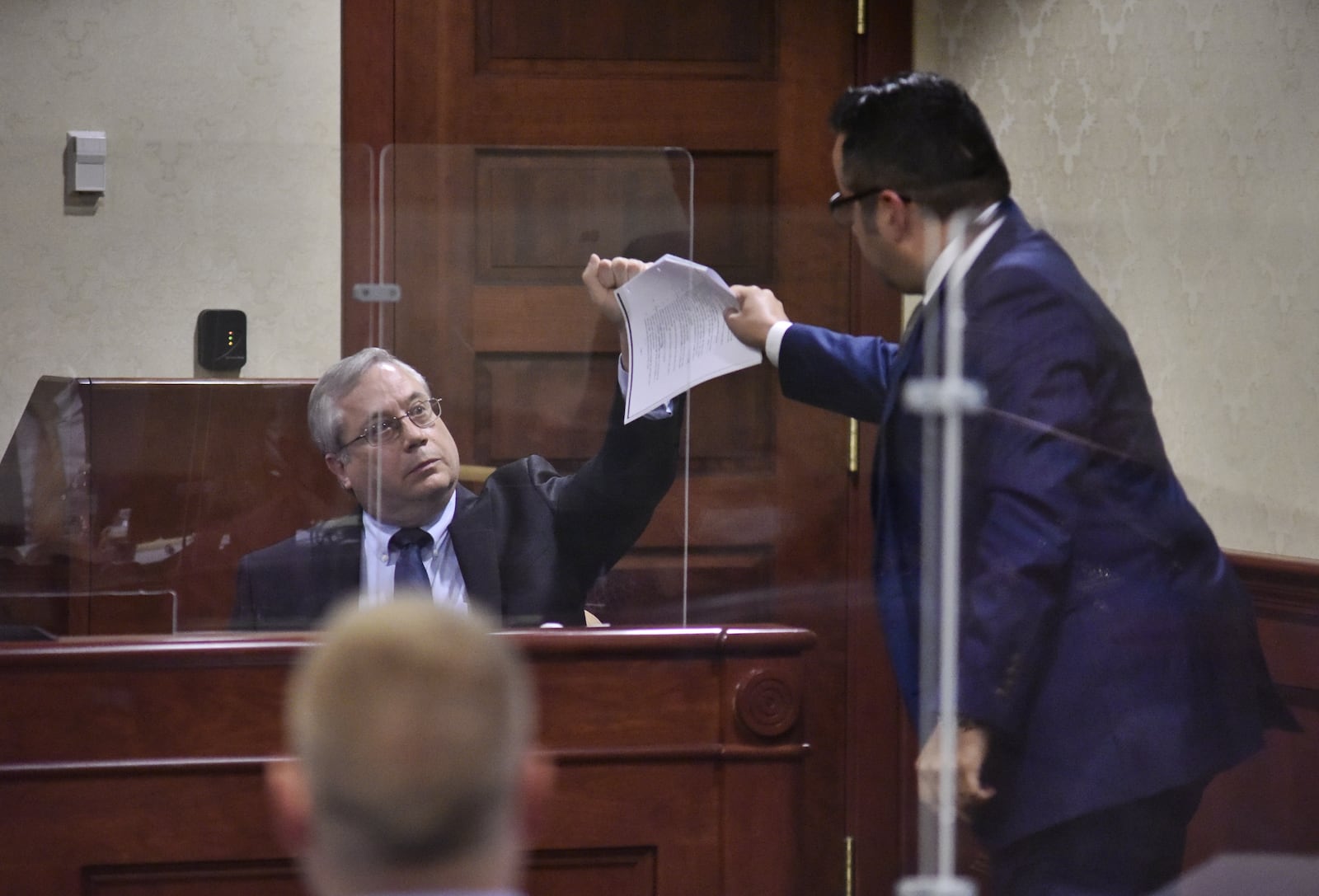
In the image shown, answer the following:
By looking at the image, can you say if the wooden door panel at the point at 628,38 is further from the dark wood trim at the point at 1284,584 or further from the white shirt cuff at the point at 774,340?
the dark wood trim at the point at 1284,584

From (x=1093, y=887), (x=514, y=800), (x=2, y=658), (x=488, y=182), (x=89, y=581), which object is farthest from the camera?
(x=488, y=182)

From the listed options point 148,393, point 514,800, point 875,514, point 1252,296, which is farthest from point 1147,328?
point 514,800

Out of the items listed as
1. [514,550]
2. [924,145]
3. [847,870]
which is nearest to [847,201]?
[924,145]

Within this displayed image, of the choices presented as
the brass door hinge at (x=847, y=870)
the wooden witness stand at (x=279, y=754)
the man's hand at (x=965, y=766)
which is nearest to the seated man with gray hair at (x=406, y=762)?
the man's hand at (x=965, y=766)

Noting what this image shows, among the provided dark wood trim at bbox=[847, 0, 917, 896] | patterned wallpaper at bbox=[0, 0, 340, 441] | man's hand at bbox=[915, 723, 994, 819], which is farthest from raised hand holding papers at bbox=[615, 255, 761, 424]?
man's hand at bbox=[915, 723, 994, 819]

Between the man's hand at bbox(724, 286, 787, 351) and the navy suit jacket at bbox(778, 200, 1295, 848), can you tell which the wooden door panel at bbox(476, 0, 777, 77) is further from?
the navy suit jacket at bbox(778, 200, 1295, 848)

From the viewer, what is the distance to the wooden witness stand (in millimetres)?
1571

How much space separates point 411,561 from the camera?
175 centimetres

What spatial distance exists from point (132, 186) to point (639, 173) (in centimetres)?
66

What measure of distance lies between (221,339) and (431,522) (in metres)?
0.57

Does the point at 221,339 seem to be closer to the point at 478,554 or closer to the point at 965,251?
the point at 478,554

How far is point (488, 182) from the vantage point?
188 cm

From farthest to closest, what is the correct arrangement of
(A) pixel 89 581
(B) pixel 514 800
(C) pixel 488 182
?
(C) pixel 488 182 → (A) pixel 89 581 → (B) pixel 514 800

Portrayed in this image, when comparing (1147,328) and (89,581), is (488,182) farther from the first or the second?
(1147,328)
